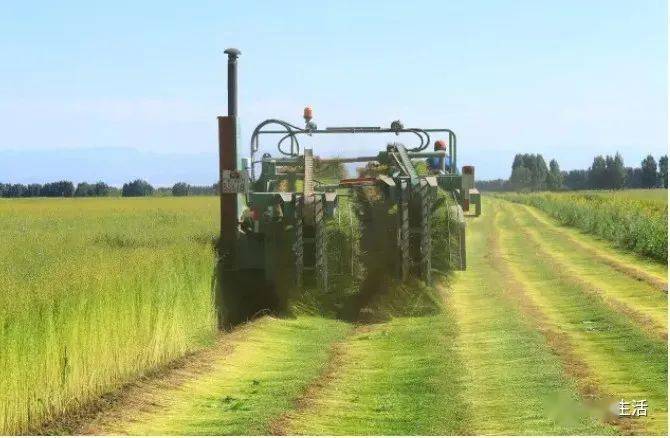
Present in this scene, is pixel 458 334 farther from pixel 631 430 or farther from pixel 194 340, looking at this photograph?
pixel 631 430

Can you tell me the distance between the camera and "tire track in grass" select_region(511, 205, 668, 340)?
13281mm

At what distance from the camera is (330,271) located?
13148 millimetres

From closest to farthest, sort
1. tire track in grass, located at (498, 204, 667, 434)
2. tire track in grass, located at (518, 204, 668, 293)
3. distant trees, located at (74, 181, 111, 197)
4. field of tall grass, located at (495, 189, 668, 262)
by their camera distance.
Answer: tire track in grass, located at (498, 204, 667, 434), tire track in grass, located at (518, 204, 668, 293), field of tall grass, located at (495, 189, 668, 262), distant trees, located at (74, 181, 111, 197)

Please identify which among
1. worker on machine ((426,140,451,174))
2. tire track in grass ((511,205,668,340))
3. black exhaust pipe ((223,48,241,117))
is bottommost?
tire track in grass ((511,205,668,340))

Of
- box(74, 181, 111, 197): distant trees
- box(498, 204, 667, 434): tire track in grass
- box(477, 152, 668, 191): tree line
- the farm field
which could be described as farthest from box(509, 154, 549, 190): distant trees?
the farm field

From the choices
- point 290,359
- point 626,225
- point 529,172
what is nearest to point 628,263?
point 626,225

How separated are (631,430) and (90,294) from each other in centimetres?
447

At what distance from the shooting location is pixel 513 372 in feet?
31.8

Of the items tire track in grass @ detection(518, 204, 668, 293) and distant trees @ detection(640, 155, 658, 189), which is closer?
tire track in grass @ detection(518, 204, 668, 293)

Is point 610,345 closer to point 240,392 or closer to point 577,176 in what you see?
point 240,392

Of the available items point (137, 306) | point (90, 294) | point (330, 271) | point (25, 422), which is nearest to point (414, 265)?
point (330, 271)

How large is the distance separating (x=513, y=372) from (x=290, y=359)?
232 cm

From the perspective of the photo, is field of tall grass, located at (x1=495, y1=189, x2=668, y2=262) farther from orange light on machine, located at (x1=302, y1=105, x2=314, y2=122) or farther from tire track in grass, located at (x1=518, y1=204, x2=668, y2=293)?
orange light on machine, located at (x1=302, y1=105, x2=314, y2=122)

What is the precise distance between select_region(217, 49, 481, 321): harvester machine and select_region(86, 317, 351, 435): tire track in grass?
1319 millimetres
